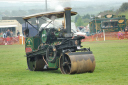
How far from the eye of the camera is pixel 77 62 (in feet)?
36.6

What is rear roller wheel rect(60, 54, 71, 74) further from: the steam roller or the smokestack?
the smokestack

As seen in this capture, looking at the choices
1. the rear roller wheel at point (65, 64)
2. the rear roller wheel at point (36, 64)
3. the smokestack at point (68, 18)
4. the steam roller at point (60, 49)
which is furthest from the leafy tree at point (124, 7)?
the rear roller wheel at point (65, 64)

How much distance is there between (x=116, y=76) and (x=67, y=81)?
177cm

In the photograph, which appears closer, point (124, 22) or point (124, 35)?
point (124, 35)

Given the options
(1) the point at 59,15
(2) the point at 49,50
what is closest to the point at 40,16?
(1) the point at 59,15

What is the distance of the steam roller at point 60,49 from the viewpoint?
11.3 m

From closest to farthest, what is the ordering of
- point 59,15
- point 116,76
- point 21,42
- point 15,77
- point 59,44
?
point 116,76 < point 15,77 < point 59,44 < point 59,15 < point 21,42

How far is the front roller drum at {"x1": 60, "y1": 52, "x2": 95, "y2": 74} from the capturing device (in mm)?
11109

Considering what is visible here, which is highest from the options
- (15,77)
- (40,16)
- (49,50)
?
(40,16)

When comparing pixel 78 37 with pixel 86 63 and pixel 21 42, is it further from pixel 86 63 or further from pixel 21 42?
A: pixel 21 42

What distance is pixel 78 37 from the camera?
11.7 metres

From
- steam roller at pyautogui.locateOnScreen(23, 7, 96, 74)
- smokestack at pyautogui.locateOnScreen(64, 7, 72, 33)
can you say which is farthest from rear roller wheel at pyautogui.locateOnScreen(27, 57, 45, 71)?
smokestack at pyautogui.locateOnScreen(64, 7, 72, 33)

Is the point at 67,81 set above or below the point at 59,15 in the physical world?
below

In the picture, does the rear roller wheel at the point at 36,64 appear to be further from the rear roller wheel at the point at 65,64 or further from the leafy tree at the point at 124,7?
the leafy tree at the point at 124,7
